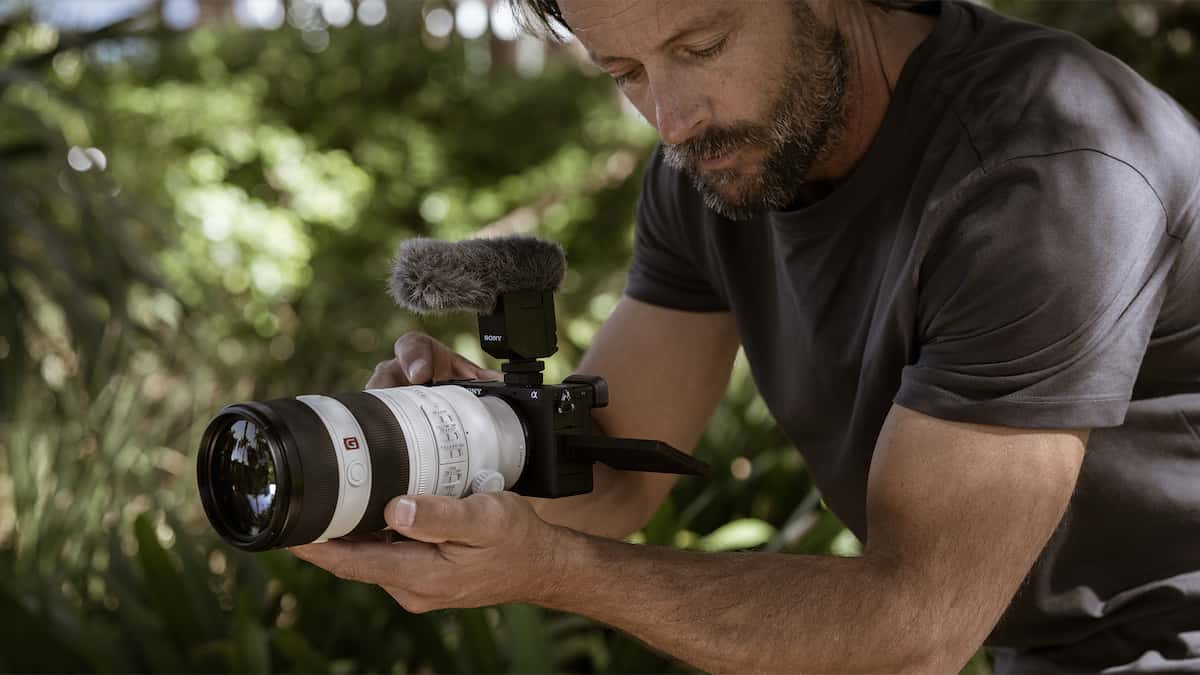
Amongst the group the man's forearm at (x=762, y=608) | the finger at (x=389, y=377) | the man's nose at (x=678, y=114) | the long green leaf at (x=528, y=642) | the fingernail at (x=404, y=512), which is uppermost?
the man's nose at (x=678, y=114)

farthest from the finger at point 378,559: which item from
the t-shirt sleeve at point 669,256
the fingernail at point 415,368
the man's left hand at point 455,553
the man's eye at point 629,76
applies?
the t-shirt sleeve at point 669,256

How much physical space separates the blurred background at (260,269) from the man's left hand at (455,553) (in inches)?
40.1

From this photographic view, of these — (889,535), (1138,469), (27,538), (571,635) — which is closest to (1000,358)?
(889,535)

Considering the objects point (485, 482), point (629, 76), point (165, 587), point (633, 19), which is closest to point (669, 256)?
point (629, 76)

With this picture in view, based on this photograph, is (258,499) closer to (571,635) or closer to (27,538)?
(571,635)

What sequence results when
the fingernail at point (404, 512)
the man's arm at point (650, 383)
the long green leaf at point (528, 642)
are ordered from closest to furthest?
1. the fingernail at point (404, 512)
2. the man's arm at point (650, 383)
3. the long green leaf at point (528, 642)

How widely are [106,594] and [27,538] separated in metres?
0.46

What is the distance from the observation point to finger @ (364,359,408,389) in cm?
164

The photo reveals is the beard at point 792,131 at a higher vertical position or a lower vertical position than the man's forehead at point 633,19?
lower

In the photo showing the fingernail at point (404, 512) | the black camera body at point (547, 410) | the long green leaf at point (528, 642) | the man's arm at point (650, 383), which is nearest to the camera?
the fingernail at point (404, 512)

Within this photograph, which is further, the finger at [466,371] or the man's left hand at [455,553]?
the finger at [466,371]

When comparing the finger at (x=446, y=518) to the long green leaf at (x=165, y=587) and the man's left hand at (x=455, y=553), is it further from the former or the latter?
the long green leaf at (x=165, y=587)

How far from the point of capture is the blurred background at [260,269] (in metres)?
2.65

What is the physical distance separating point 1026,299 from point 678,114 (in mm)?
448
